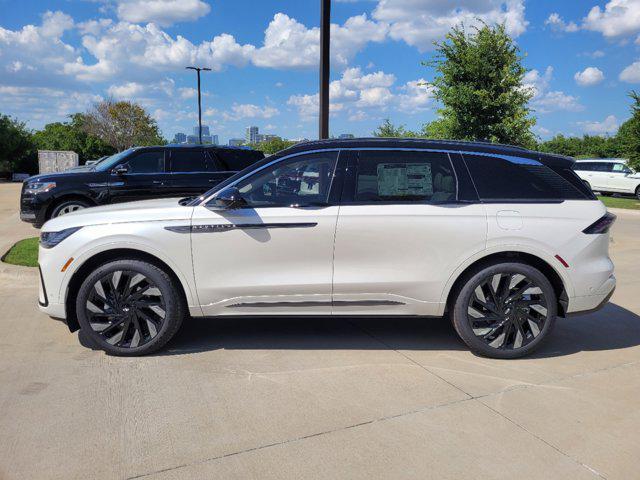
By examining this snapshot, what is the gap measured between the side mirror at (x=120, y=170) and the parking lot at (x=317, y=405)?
188 inches

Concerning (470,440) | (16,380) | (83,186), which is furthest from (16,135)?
(470,440)

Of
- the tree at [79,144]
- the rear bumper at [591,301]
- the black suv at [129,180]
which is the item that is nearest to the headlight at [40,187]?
the black suv at [129,180]

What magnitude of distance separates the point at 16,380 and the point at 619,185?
2544 cm

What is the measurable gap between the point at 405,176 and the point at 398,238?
537 mm

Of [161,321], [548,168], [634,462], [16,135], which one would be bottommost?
[634,462]

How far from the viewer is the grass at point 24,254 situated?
712 centimetres

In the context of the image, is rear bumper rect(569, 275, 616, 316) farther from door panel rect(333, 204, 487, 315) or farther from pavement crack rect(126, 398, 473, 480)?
pavement crack rect(126, 398, 473, 480)

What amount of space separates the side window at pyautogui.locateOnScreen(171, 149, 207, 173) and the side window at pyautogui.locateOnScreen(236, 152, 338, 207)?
5.97 metres

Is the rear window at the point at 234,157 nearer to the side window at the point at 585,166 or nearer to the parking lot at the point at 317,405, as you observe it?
the parking lot at the point at 317,405

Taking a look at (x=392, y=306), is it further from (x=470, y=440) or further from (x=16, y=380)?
(x=16, y=380)

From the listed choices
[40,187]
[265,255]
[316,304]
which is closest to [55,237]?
[265,255]

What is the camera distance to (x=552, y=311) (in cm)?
423

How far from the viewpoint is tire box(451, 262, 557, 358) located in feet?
13.8

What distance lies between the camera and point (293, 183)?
4.29 m
